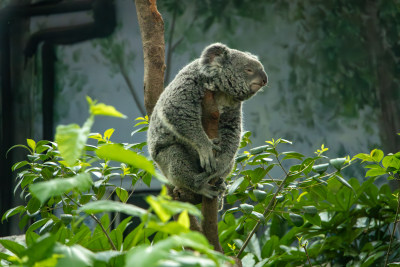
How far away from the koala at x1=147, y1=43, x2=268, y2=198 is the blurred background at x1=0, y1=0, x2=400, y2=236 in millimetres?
2726

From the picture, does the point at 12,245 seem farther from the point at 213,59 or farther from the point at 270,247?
the point at 270,247

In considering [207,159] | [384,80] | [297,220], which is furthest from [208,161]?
[384,80]

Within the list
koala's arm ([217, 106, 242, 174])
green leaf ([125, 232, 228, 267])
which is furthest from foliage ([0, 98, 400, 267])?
koala's arm ([217, 106, 242, 174])

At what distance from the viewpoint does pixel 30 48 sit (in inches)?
227

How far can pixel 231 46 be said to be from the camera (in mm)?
5730

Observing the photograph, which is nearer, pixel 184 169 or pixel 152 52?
pixel 184 169

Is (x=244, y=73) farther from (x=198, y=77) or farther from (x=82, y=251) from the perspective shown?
(x=82, y=251)

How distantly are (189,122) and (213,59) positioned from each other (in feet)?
1.61

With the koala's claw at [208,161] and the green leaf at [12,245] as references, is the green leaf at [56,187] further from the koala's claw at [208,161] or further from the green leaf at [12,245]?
the koala's claw at [208,161]

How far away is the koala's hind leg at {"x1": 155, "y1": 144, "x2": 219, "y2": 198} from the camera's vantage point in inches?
104

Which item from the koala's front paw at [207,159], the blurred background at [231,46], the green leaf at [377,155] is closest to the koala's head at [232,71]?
the koala's front paw at [207,159]

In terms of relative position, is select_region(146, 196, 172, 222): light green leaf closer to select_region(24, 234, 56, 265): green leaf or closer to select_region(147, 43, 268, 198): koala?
select_region(24, 234, 56, 265): green leaf

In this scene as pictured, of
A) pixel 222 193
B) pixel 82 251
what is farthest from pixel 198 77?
pixel 82 251

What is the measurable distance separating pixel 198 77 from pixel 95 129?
10.8 ft
